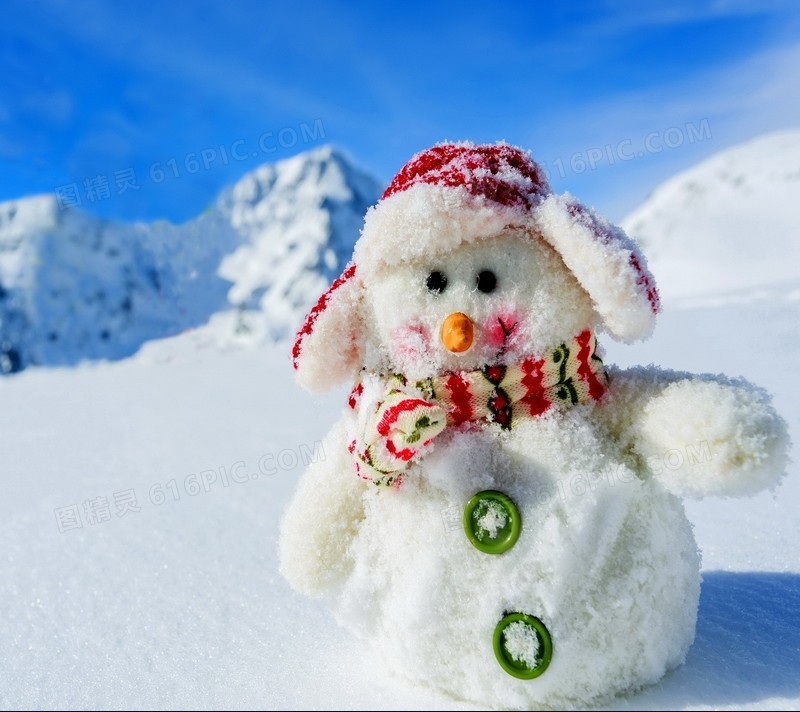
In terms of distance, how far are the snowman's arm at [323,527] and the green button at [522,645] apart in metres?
0.27

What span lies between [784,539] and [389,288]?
111 cm

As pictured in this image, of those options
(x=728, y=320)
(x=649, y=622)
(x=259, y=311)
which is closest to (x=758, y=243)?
(x=728, y=320)

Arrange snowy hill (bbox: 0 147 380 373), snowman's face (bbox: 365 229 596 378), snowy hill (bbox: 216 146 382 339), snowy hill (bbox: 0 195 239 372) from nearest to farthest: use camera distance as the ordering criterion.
→ snowman's face (bbox: 365 229 596 378)
snowy hill (bbox: 0 195 239 372)
snowy hill (bbox: 0 147 380 373)
snowy hill (bbox: 216 146 382 339)

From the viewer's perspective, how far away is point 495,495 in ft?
3.26

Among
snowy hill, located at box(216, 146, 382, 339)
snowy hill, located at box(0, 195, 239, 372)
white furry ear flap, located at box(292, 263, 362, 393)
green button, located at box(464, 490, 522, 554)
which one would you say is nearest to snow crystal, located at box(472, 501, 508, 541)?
green button, located at box(464, 490, 522, 554)

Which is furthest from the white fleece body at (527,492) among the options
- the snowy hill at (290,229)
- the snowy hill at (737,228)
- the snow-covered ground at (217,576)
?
the snowy hill at (290,229)

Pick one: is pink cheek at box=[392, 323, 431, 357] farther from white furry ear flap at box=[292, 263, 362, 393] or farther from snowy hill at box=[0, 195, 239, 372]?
snowy hill at box=[0, 195, 239, 372]

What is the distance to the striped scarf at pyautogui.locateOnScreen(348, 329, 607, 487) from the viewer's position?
99 cm

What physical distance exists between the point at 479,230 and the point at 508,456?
344 millimetres

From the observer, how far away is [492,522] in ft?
3.23

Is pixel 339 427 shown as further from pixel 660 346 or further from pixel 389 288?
pixel 660 346

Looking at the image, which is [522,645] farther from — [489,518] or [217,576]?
[217,576]

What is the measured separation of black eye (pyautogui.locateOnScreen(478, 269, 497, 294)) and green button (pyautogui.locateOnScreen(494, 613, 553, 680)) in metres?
0.47

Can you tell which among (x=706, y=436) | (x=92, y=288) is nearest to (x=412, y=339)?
(x=706, y=436)
